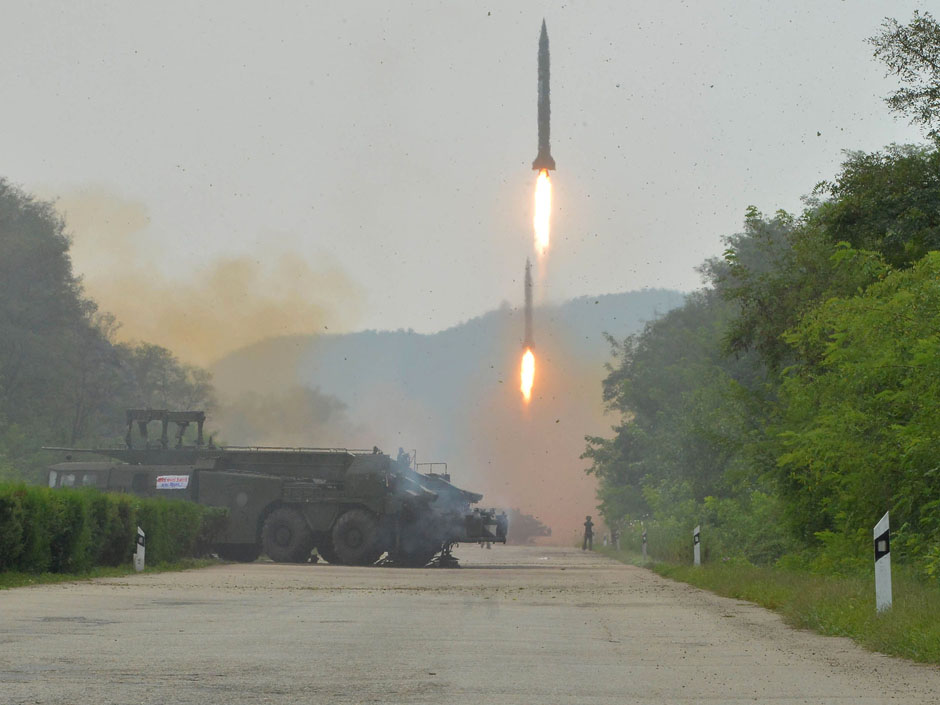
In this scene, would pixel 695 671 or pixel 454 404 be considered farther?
pixel 454 404

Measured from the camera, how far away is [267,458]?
138ft

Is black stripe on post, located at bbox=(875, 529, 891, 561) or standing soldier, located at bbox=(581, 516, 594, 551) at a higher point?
standing soldier, located at bbox=(581, 516, 594, 551)

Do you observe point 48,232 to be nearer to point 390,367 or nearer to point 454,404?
point 454,404

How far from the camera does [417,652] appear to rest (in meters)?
12.1

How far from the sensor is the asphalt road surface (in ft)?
30.3

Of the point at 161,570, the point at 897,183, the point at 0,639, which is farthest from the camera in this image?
the point at 161,570

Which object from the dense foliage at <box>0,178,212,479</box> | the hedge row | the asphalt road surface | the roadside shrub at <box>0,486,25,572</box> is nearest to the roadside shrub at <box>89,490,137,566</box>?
the hedge row

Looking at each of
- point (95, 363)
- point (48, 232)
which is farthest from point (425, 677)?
point (95, 363)

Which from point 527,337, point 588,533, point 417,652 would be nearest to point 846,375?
point 417,652

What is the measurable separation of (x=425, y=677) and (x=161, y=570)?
2219 cm

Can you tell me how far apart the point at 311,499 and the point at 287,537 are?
1.30 m

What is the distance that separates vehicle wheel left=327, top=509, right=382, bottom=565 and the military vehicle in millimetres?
29

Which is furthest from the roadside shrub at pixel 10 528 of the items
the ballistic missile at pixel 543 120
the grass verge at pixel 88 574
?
the ballistic missile at pixel 543 120

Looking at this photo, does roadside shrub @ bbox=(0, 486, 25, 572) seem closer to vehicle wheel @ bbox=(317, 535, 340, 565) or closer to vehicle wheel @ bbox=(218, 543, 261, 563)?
vehicle wheel @ bbox=(317, 535, 340, 565)
